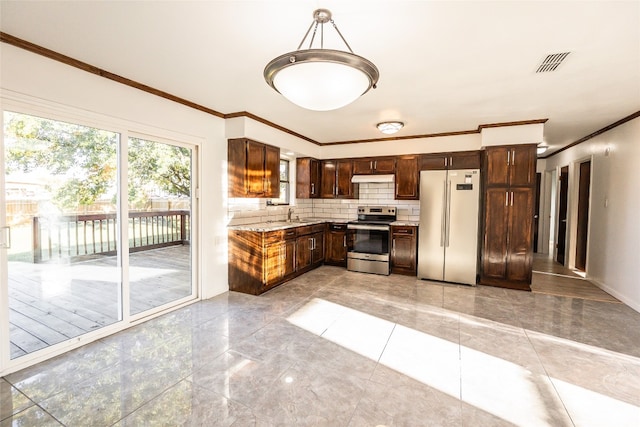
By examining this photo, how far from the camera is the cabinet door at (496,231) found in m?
4.53

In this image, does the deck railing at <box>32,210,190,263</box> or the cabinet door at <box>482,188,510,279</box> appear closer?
→ the deck railing at <box>32,210,190,263</box>

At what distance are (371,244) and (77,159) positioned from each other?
4248mm

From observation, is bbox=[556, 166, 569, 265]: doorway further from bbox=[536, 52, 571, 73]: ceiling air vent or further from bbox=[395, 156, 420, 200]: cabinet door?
bbox=[536, 52, 571, 73]: ceiling air vent

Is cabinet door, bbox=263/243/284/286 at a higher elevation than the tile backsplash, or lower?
lower

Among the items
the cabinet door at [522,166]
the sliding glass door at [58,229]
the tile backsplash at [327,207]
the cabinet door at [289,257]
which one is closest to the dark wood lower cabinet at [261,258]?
the cabinet door at [289,257]

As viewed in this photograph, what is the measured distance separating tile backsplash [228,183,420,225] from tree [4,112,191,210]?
1219 millimetres

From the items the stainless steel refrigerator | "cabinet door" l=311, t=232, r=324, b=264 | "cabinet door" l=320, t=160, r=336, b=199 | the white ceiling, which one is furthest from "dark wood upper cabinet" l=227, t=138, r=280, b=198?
the stainless steel refrigerator

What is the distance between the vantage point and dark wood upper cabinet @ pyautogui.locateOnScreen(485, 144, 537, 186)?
4359mm

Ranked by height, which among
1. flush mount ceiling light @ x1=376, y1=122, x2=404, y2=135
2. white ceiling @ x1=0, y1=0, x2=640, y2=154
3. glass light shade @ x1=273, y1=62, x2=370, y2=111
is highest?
white ceiling @ x1=0, y1=0, x2=640, y2=154

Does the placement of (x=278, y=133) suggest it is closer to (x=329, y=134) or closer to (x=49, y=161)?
(x=329, y=134)

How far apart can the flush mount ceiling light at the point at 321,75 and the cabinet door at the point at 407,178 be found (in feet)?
12.7

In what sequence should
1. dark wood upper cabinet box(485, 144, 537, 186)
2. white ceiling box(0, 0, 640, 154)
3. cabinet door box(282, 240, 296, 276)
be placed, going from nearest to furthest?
1. white ceiling box(0, 0, 640, 154)
2. dark wood upper cabinet box(485, 144, 537, 186)
3. cabinet door box(282, 240, 296, 276)

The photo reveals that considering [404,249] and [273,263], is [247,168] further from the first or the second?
[404,249]

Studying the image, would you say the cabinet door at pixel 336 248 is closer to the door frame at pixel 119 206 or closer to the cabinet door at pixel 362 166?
the cabinet door at pixel 362 166
